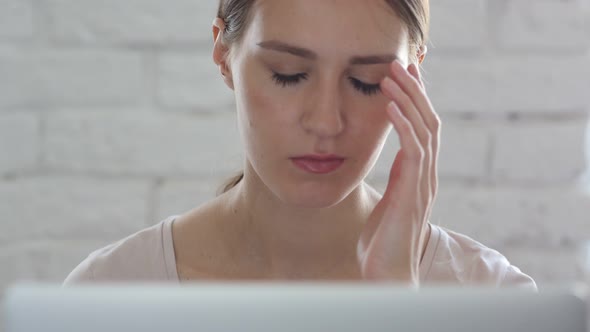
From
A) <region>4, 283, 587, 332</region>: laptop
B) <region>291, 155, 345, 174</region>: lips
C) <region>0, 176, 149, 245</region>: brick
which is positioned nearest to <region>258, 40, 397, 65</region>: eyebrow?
<region>291, 155, 345, 174</region>: lips

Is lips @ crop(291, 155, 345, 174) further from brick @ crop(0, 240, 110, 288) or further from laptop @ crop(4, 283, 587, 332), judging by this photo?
brick @ crop(0, 240, 110, 288)

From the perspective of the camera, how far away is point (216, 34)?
45.4 inches

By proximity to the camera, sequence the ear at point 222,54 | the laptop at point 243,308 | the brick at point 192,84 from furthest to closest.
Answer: the brick at point 192,84 → the ear at point 222,54 → the laptop at point 243,308

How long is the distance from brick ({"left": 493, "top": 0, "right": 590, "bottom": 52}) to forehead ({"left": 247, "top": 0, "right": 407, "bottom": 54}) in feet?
2.06

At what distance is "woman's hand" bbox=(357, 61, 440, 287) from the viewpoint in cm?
97

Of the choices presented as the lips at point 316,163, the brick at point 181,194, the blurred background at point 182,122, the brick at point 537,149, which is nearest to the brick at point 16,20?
the blurred background at point 182,122

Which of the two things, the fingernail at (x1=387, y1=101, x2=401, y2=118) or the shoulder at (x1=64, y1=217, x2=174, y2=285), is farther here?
the shoulder at (x1=64, y1=217, x2=174, y2=285)

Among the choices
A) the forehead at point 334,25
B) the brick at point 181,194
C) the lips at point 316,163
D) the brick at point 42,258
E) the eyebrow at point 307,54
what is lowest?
the brick at point 42,258

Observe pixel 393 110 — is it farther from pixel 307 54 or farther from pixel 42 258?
pixel 42 258

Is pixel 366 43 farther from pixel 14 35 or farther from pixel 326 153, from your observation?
pixel 14 35

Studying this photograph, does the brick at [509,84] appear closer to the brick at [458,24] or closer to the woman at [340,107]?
the brick at [458,24]

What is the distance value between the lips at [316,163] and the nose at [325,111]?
0.12 feet

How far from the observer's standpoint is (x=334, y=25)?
938 millimetres

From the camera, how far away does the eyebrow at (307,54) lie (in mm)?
938
